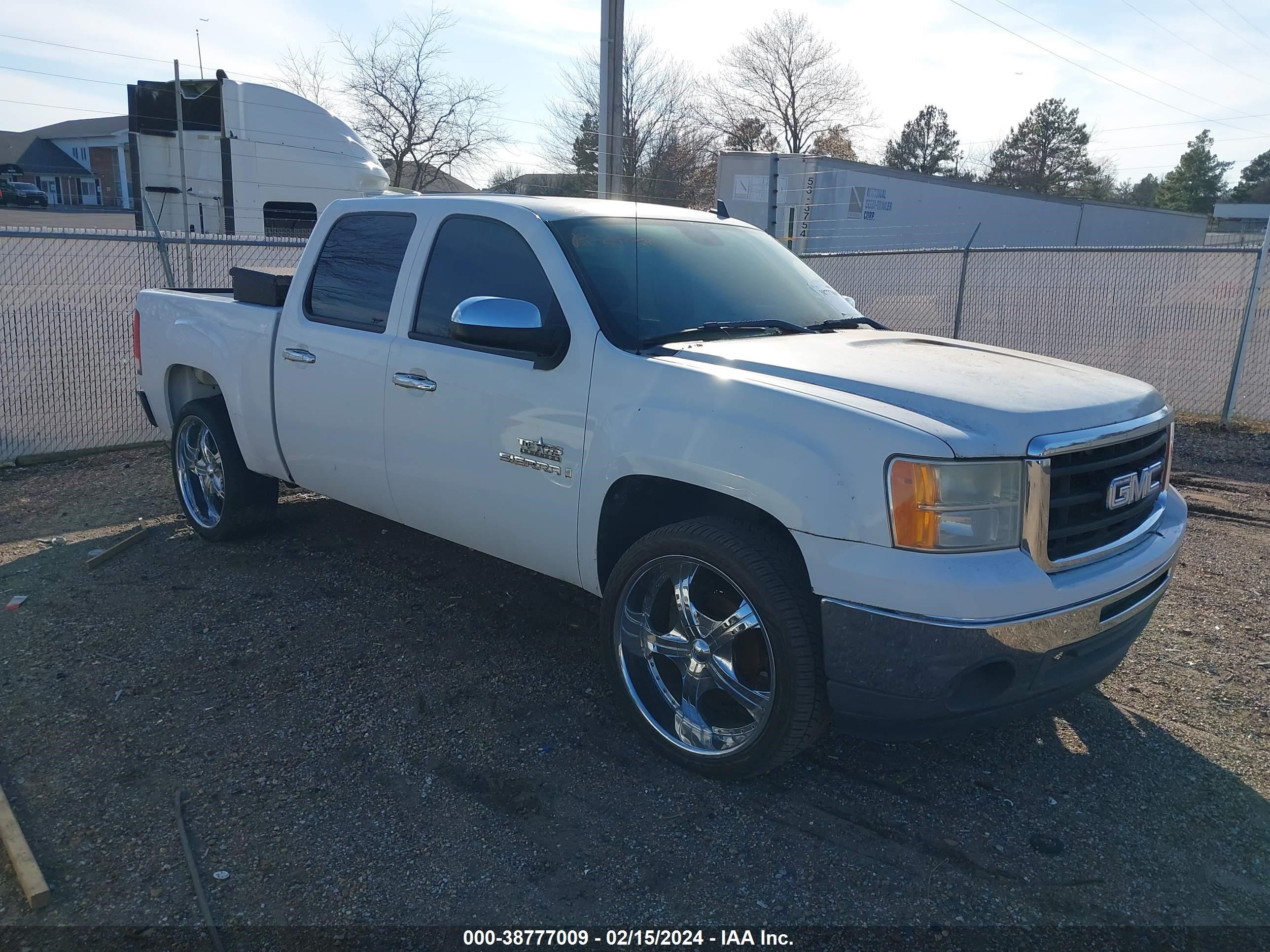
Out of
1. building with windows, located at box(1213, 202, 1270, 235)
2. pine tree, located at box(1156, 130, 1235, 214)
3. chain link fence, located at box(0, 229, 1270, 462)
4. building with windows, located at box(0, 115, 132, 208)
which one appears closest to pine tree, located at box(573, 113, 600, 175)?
chain link fence, located at box(0, 229, 1270, 462)

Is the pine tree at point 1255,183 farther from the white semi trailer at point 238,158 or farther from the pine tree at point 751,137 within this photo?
the white semi trailer at point 238,158

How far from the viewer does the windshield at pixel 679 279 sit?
3730 mm

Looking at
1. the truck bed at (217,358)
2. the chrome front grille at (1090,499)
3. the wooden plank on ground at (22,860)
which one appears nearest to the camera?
the wooden plank on ground at (22,860)

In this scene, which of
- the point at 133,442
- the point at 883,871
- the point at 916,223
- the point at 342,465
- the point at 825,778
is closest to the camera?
the point at 883,871

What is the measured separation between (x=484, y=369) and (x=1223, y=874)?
3.08 metres

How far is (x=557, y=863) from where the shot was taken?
2.89m

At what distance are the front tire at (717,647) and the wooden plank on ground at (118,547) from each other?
3.55 m

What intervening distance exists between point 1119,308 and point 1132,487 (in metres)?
8.60

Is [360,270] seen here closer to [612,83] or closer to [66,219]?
[612,83]

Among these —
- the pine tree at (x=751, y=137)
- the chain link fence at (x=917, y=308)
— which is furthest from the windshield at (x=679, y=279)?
the pine tree at (x=751, y=137)

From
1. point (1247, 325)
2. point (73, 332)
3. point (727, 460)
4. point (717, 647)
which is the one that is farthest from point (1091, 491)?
point (73, 332)

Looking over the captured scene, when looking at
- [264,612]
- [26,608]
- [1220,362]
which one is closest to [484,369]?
[264,612]

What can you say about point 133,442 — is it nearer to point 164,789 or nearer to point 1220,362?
point 164,789

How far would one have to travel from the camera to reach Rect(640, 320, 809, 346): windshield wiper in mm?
3629
